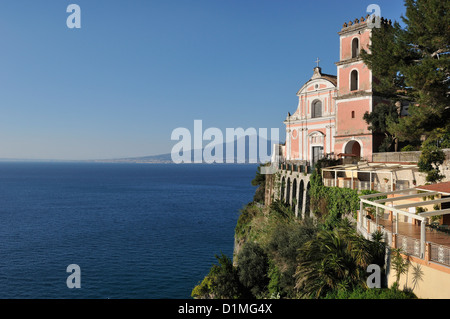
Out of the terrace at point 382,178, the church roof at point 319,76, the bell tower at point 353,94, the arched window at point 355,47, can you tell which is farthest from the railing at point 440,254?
the church roof at point 319,76

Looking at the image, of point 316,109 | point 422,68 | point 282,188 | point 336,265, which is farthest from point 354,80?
point 336,265

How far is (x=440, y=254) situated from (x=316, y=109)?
94.6ft

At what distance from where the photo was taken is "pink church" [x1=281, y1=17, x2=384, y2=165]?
31.7 metres

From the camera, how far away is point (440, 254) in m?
11.2

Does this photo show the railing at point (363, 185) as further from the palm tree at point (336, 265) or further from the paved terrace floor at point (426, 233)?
the palm tree at point (336, 265)

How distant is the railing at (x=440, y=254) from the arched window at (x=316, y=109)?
27.9 m

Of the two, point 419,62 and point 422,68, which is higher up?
point 419,62

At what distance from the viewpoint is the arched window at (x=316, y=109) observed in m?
38.4

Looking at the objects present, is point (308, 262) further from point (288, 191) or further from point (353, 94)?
point (353, 94)
